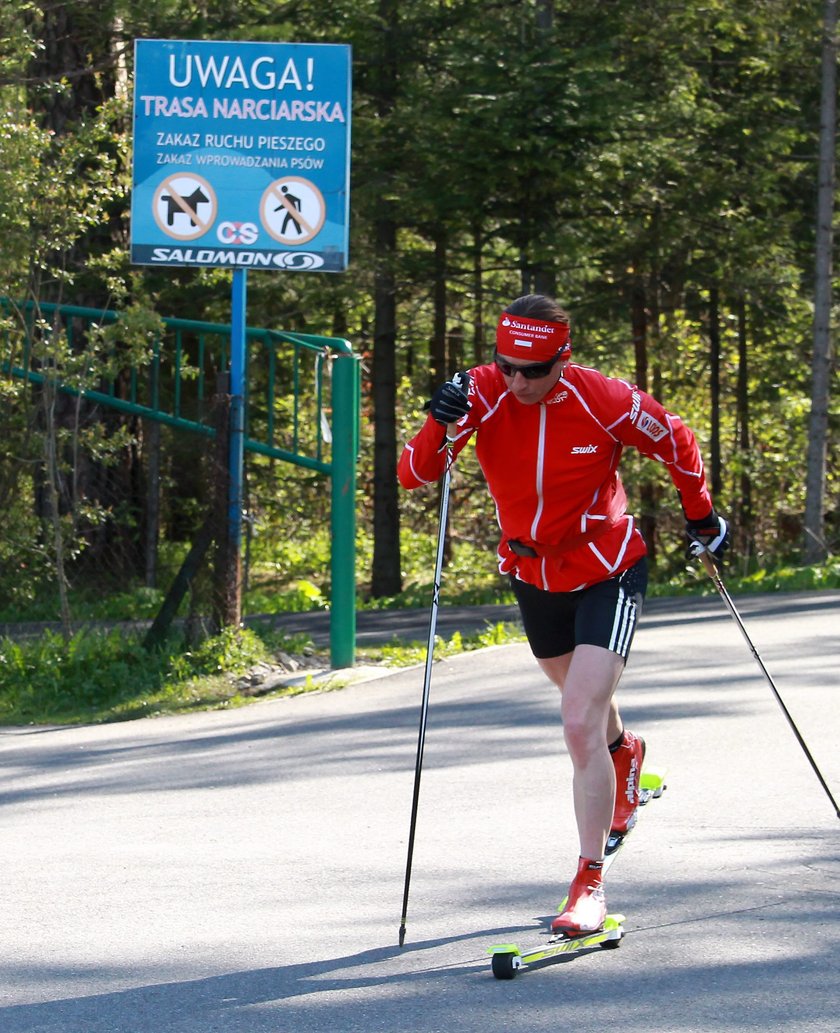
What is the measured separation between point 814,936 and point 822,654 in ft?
23.1

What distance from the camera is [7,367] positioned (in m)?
12.8

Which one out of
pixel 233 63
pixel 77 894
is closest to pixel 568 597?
pixel 77 894

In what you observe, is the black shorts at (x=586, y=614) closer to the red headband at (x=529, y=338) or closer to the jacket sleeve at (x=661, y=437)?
the jacket sleeve at (x=661, y=437)

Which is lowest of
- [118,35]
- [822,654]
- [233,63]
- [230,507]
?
[822,654]

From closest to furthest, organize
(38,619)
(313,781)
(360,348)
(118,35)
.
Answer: (313,781), (38,619), (118,35), (360,348)

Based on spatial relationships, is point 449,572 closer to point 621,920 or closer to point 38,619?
point 38,619

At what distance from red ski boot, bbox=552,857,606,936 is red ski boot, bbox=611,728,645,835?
1.86ft

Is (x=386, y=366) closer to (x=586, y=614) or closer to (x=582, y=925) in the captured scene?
(x=586, y=614)

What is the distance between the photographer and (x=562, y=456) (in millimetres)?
5102

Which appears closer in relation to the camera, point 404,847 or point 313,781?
point 404,847

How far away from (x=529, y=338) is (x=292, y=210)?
7.47 m

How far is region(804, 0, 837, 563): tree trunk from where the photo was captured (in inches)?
835

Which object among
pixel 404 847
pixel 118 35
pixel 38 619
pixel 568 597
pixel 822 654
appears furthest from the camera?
pixel 118 35

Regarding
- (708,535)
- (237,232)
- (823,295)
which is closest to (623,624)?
(708,535)
